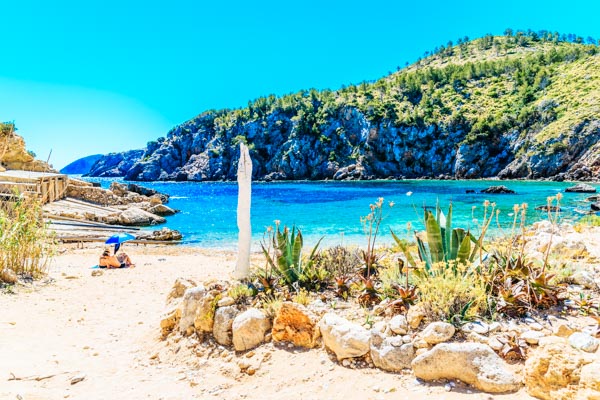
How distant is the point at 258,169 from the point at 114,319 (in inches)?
4160

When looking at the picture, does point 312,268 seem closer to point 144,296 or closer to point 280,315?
point 280,315

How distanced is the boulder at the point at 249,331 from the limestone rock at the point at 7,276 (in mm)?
6919

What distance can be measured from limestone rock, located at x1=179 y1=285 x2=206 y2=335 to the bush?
19.4 feet

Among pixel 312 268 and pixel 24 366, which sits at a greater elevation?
pixel 312 268

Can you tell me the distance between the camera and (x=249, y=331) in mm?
4863

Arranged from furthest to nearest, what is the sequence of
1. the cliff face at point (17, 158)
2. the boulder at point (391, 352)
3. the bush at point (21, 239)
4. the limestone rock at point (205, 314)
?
the cliff face at point (17, 158), the bush at point (21, 239), the limestone rock at point (205, 314), the boulder at point (391, 352)

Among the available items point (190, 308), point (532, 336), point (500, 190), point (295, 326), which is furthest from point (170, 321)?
point (500, 190)

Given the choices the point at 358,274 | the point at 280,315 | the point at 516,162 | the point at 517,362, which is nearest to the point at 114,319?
the point at 280,315

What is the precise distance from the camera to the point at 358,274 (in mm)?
5727

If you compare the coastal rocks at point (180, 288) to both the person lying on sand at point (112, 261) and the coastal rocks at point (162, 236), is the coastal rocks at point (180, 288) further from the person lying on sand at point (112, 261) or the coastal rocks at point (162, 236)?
the coastal rocks at point (162, 236)

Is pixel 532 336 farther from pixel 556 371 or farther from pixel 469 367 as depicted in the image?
pixel 469 367

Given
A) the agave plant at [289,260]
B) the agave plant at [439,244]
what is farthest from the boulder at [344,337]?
the agave plant at [439,244]

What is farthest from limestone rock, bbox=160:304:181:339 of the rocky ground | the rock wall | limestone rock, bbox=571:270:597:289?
the rock wall

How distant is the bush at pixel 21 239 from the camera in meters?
8.78
